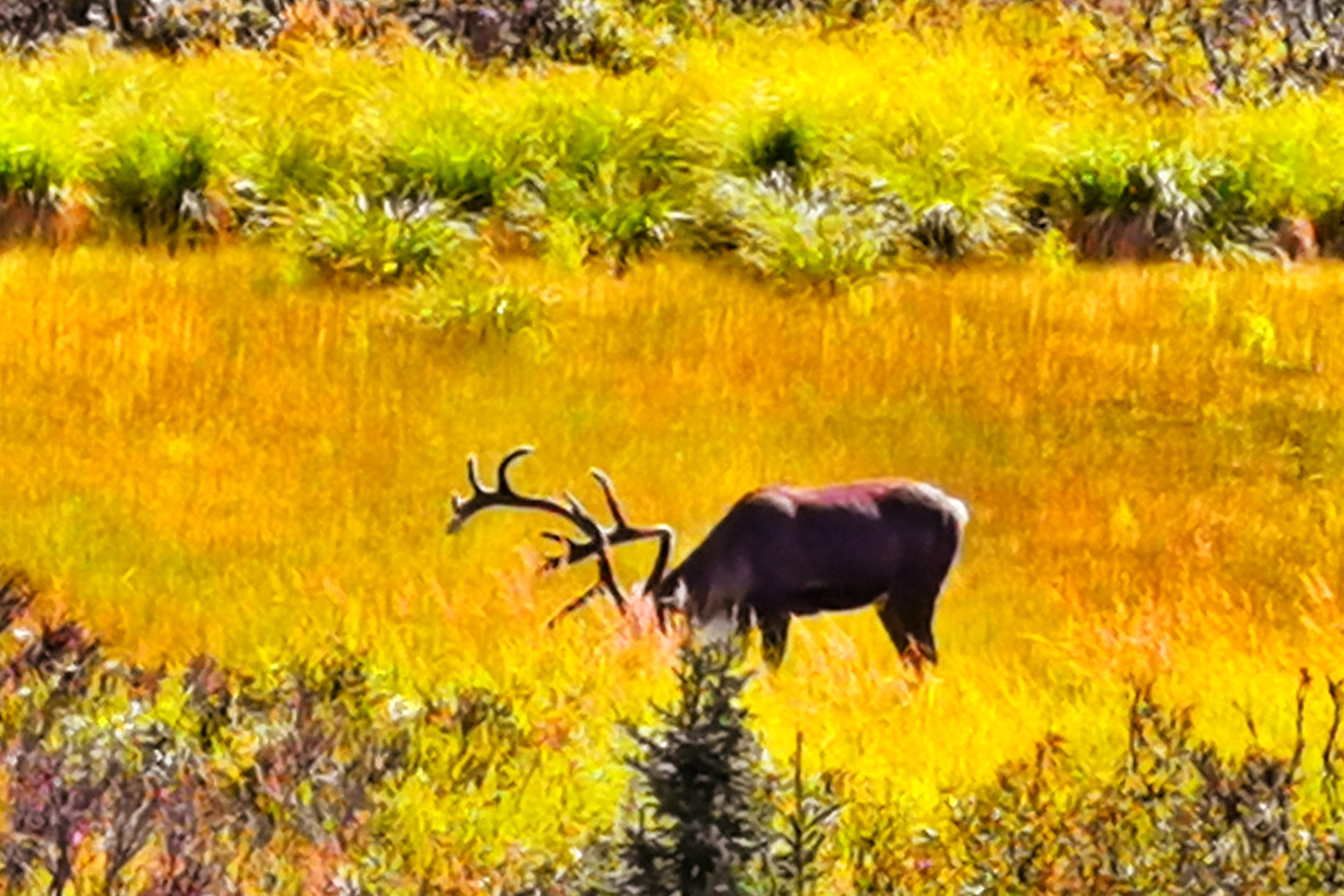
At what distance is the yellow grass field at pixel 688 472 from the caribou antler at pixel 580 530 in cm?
11

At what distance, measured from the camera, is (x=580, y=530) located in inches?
324

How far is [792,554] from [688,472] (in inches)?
70.2

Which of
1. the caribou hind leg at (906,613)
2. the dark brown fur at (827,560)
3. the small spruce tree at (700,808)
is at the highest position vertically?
the small spruce tree at (700,808)

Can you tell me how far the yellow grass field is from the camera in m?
7.23

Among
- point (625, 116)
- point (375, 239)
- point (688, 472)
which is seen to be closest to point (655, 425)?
point (688, 472)

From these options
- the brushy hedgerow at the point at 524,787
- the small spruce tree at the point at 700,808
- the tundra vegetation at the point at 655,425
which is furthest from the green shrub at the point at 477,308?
the small spruce tree at the point at 700,808

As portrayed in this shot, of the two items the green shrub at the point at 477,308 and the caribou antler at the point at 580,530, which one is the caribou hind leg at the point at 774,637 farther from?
the green shrub at the point at 477,308

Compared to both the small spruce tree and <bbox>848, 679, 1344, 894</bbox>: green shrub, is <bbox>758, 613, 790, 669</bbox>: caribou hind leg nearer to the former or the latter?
<bbox>848, 679, 1344, 894</bbox>: green shrub

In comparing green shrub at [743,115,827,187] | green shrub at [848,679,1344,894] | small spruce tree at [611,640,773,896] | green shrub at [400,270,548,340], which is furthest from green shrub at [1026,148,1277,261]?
small spruce tree at [611,640,773,896]

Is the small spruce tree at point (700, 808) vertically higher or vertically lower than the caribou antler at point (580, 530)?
higher

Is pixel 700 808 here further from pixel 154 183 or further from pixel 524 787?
pixel 154 183

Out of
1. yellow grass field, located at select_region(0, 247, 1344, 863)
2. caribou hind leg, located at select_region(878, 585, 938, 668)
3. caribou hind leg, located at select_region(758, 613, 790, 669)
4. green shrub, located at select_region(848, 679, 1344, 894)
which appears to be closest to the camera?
green shrub, located at select_region(848, 679, 1344, 894)

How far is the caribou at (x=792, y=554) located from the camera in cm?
782

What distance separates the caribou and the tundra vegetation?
0.15m
